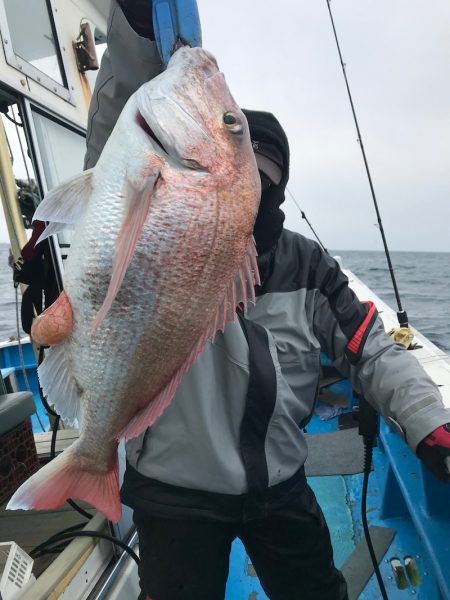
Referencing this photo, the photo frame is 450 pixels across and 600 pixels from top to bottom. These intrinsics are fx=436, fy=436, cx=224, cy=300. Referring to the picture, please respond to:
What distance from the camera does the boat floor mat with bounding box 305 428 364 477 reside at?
350 centimetres

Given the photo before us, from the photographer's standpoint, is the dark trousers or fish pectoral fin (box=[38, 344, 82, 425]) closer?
fish pectoral fin (box=[38, 344, 82, 425])

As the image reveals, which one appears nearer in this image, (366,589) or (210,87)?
(210,87)

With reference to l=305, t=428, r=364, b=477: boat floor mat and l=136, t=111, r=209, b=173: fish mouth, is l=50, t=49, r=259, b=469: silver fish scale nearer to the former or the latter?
l=136, t=111, r=209, b=173: fish mouth

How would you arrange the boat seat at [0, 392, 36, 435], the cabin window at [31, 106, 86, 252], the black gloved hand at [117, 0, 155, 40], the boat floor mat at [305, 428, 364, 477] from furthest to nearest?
the boat floor mat at [305, 428, 364, 477] → the cabin window at [31, 106, 86, 252] → the boat seat at [0, 392, 36, 435] → the black gloved hand at [117, 0, 155, 40]

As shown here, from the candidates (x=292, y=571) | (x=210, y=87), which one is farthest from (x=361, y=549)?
(x=210, y=87)

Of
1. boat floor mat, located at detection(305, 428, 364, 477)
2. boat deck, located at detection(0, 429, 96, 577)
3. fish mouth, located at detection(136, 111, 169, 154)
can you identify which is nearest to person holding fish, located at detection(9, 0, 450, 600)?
fish mouth, located at detection(136, 111, 169, 154)

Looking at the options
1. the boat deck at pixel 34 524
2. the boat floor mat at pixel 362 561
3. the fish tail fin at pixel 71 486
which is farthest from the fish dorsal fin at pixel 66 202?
the boat floor mat at pixel 362 561

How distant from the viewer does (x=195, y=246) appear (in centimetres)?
104

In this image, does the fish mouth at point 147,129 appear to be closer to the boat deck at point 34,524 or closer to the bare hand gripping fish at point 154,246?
the bare hand gripping fish at point 154,246

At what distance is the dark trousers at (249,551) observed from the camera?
147 cm

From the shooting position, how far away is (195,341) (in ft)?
3.65

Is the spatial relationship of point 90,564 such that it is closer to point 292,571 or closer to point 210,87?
point 292,571

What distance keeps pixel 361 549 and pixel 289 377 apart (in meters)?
1.65

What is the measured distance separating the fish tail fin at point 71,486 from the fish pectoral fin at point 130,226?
17.2 inches
